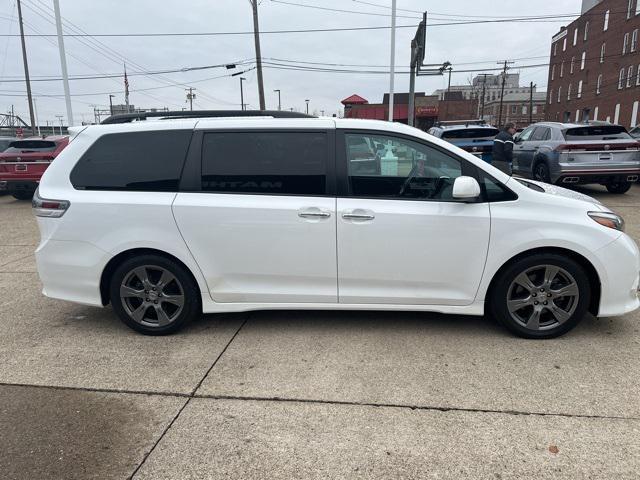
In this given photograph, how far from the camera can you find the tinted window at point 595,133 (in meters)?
9.98

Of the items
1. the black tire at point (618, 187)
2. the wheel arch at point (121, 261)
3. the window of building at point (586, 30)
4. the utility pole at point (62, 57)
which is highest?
the window of building at point (586, 30)

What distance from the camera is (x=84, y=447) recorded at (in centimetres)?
264

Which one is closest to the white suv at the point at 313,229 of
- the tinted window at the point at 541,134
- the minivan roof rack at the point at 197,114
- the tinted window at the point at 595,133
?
the minivan roof rack at the point at 197,114

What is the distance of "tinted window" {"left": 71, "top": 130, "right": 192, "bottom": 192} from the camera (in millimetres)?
3932

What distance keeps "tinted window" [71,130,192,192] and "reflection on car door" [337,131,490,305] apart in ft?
4.51

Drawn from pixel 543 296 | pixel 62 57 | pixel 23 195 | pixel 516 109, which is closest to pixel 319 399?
pixel 543 296

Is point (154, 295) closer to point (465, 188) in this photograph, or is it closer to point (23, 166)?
point (465, 188)

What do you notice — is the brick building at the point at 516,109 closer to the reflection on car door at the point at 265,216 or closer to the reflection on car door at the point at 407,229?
the reflection on car door at the point at 407,229

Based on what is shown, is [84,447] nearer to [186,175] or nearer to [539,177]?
[186,175]

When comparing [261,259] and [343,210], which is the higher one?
[343,210]

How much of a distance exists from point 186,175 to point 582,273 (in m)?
3.22

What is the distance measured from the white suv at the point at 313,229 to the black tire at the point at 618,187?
837cm

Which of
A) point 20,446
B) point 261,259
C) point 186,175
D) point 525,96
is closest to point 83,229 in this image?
point 186,175

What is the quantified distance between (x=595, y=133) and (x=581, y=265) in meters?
7.70
